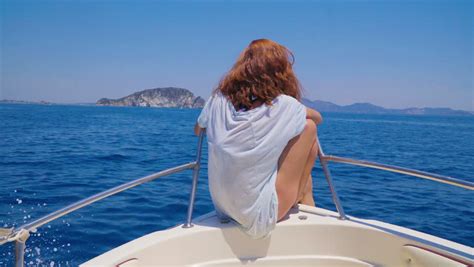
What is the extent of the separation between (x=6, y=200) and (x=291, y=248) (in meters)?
5.19

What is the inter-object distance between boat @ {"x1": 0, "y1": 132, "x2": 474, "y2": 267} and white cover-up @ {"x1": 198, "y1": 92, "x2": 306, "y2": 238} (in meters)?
0.13

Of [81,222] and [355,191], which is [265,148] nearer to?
[81,222]

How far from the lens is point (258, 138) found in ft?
5.65

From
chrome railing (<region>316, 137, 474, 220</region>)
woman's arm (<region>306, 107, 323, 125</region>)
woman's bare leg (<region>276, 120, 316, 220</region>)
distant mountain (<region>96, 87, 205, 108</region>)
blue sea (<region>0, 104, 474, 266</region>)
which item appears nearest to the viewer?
chrome railing (<region>316, 137, 474, 220</region>)

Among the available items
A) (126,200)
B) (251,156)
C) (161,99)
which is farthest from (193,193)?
(161,99)

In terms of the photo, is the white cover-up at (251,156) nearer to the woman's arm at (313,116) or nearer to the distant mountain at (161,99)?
the woman's arm at (313,116)

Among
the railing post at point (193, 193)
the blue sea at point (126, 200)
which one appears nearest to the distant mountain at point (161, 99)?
the blue sea at point (126, 200)

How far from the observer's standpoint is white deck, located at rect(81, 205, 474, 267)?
1.70 metres

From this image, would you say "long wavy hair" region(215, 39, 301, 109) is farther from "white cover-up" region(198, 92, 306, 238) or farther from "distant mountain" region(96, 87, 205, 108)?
"distant mountain" region(96, 87, 205, 108)

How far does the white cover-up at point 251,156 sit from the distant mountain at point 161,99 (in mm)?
148329

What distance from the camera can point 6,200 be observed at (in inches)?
215

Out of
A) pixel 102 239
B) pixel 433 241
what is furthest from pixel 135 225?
pixel 433 241

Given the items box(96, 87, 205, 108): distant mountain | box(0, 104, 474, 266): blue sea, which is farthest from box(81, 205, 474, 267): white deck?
A: box(96, 87, 205, 108): distant mountain

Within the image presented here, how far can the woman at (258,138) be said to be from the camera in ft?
5.66
